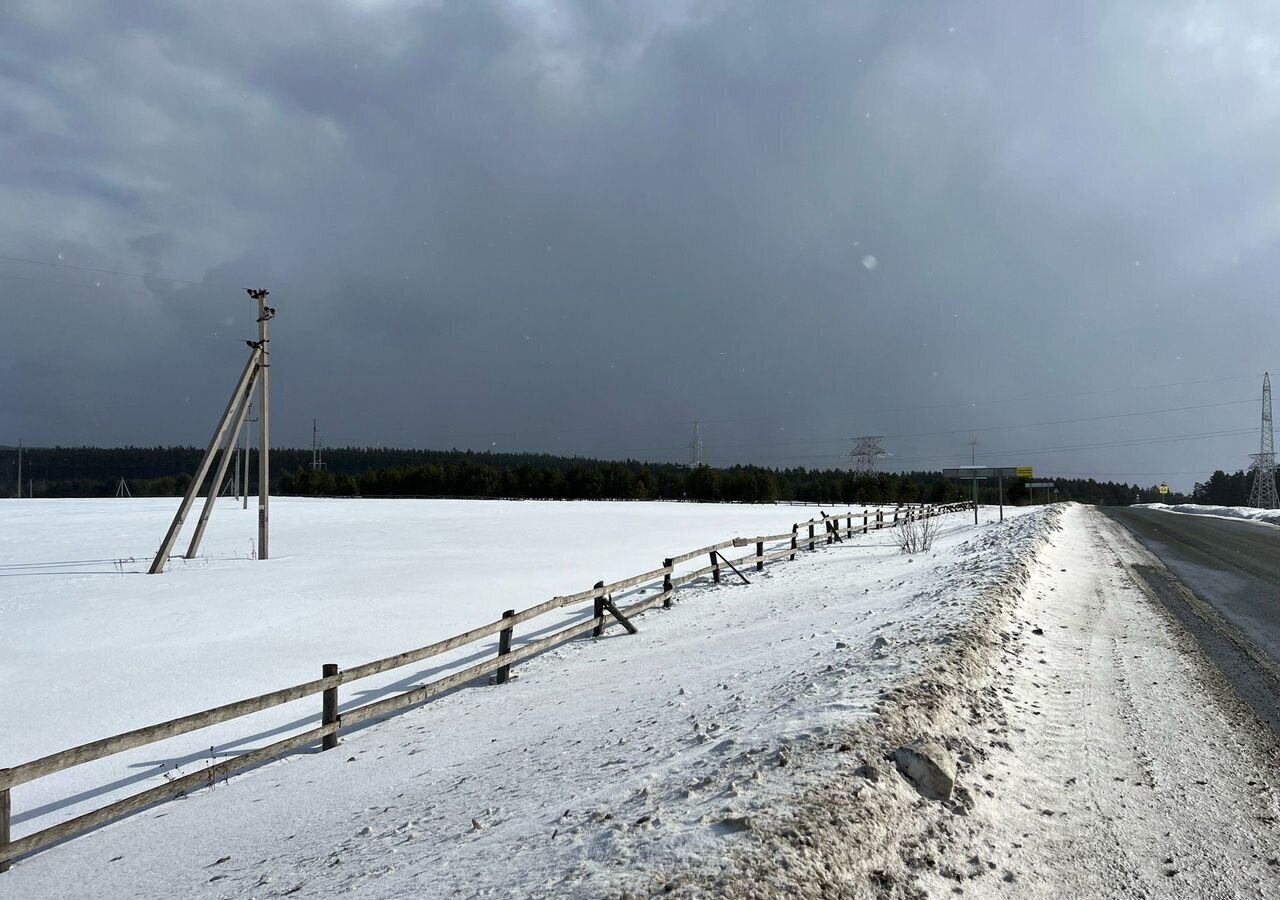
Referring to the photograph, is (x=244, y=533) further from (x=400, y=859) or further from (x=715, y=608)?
(x=400, y=859)

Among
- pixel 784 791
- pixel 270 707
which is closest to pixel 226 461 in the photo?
pixel 270 707

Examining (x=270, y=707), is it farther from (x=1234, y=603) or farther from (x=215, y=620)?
(x=1234, y=603)

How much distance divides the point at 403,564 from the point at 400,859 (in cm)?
1823

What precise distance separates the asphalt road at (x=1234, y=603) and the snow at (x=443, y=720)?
2.82 metres

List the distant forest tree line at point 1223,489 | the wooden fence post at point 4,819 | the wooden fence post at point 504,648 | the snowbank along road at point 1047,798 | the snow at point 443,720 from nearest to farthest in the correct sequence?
1. the snowbank along road at point 1047,798
2. the snow at point 443,720
3. the wooden fence post at point 4,819
4. the wooden fence post at point 504,648
5. the distant forest tree line at point 1223,489

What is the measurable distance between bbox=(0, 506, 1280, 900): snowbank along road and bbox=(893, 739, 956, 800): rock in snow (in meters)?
0.09

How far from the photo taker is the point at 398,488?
129 metres

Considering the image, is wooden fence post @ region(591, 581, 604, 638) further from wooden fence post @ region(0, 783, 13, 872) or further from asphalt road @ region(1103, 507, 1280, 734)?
asphalt road @ region(1103, 507, 1280, 734)

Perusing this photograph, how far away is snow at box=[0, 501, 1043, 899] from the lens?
4426 mm

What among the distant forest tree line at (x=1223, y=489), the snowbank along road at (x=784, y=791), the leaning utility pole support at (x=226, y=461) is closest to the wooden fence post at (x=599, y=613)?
the snowbank along road at (x=784, y=791)

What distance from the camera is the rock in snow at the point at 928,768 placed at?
4.59 meters

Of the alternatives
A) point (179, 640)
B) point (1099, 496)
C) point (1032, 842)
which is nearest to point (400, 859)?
point (1032, 842)

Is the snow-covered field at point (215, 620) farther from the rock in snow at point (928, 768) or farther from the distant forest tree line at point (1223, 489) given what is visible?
the distant forest tree line at point (1223, 489)

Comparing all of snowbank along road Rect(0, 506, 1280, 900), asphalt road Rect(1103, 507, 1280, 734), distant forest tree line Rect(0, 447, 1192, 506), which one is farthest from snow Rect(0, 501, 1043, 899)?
distant forest tree line Rect(0, 447, 1192, 506)
